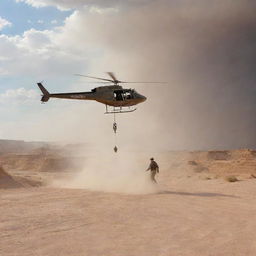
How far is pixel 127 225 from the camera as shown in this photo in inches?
421

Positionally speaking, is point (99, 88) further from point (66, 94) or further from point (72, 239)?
point (72, 239)

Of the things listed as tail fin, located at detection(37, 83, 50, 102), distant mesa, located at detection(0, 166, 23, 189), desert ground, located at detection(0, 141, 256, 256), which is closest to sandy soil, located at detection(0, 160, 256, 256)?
desert ground, located at detection(0, 141, 256, 256)

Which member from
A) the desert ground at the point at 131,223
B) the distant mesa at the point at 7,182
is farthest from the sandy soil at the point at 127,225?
the distant mesa at the point at 7,182

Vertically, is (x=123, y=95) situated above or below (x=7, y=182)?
above

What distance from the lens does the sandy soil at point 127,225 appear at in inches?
327

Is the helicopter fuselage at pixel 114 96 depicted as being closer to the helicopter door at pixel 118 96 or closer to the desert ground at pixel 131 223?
the helicopter door at pixel 118 96

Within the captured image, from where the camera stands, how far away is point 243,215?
12352 millimetres

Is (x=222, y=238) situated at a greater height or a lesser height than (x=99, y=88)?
lesser

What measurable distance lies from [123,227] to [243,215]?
438 cm

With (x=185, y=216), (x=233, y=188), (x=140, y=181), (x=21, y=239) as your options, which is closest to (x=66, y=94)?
(x=140, y=181)

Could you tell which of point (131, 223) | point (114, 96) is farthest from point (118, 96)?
point (131, 223)

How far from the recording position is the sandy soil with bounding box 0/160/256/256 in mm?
8305

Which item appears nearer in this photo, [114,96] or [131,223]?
[131,223]

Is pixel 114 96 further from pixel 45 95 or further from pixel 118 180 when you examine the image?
pixel 45 95
